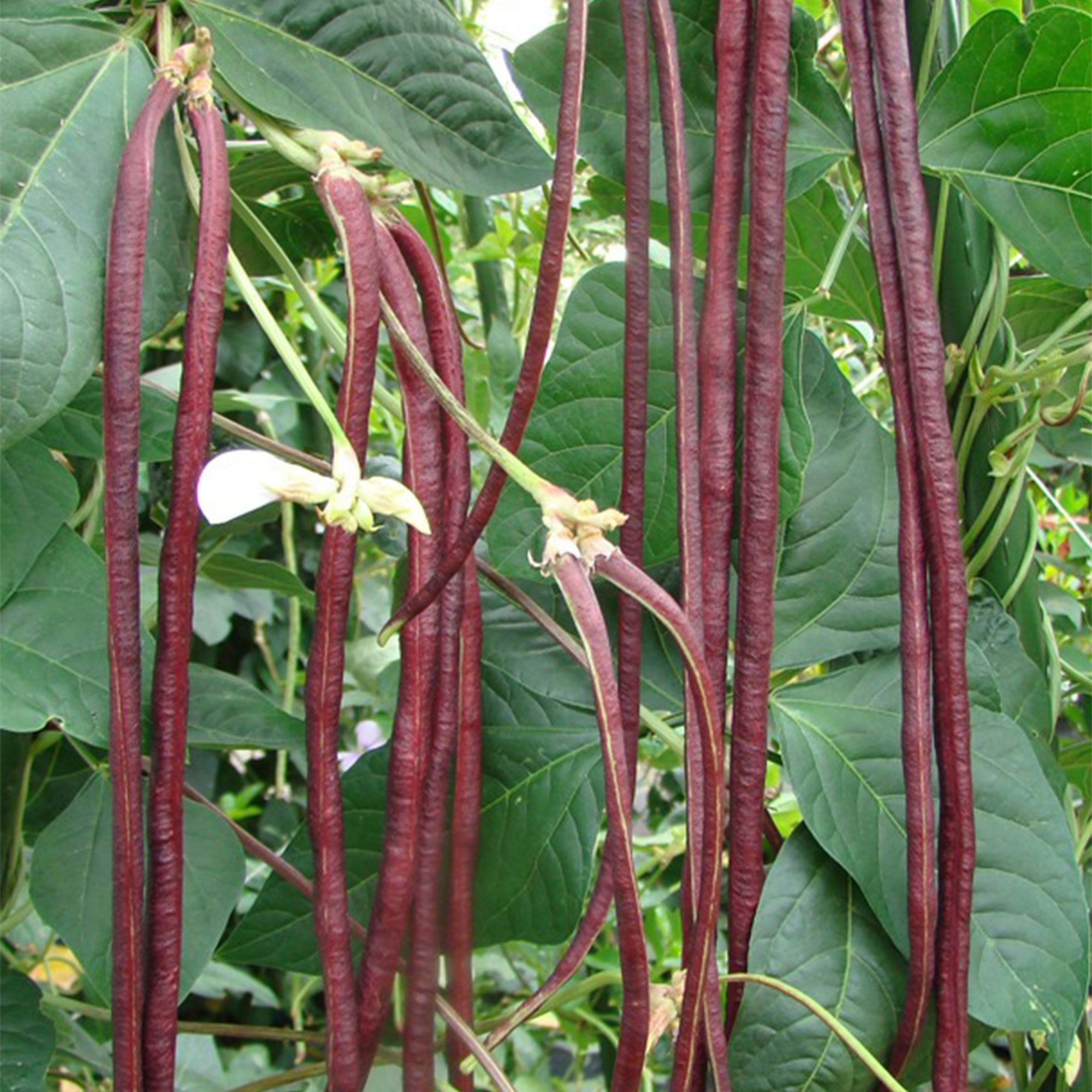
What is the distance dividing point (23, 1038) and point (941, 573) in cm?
48

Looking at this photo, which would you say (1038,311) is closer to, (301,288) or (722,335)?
(722,335)

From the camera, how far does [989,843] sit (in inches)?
21.4

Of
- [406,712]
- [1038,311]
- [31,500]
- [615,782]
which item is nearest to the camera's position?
[615,782]

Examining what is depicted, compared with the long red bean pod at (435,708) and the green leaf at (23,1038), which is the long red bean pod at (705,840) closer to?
the long red bean pod at (435,708)

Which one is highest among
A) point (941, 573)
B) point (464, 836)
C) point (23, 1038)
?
point (941, 573)

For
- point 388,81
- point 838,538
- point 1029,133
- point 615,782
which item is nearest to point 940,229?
point 1029,133

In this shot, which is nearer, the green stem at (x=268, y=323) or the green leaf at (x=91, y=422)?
the green stem at (x=268, y=323)

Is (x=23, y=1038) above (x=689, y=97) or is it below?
below

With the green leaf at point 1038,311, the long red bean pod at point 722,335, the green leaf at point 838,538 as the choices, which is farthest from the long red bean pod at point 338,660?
the green leaf at point 1038,311

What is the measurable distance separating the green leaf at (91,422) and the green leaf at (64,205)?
127 mm

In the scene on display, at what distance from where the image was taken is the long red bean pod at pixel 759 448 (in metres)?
0.48

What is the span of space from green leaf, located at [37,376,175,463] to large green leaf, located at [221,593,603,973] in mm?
202

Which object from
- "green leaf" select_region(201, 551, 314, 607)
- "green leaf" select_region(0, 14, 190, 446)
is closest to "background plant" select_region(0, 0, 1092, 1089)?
"green leaf" select_region(0, 14, 190, 446)

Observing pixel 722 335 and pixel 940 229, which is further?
pixel 940 229
